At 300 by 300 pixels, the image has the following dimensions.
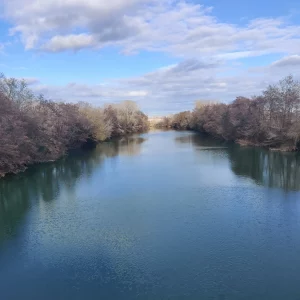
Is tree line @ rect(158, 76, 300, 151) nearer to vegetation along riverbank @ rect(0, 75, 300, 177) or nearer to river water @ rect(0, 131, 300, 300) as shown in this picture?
vegetation along riverbank @ rect(0, 75, 300, 177)

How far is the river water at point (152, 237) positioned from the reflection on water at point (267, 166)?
318 mm

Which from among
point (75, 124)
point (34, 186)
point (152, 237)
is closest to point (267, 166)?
point (152, 237)

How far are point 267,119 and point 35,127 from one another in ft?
102

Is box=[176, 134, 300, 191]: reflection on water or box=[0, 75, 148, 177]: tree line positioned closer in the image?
box=[176, 134, 300, 191]: reflection on water

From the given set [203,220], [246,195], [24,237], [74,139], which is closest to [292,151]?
[246,195]

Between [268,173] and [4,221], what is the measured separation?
21.4m

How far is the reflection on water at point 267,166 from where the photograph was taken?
80.6ft

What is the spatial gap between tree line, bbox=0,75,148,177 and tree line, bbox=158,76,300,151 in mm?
23446

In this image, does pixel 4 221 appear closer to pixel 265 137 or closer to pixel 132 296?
pixel 132 296

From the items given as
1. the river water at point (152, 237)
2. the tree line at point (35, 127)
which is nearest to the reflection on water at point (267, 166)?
the river water at point (152, 237)

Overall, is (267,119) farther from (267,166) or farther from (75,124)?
(75,124)

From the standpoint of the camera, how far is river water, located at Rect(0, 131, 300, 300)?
34.4ft

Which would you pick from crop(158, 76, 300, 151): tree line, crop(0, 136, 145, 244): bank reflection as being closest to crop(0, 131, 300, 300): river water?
crop(0, 136, 145, 244): bank reflection

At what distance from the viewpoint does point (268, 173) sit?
91.8 ft
